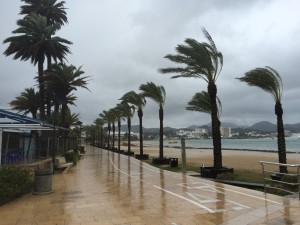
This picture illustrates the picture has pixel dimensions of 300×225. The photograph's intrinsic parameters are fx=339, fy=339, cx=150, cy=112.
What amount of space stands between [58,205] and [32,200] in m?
1.36

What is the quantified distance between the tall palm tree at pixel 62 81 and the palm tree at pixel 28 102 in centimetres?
1124

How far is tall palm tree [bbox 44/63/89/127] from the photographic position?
1377 inches

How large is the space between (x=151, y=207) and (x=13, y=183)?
190 inches

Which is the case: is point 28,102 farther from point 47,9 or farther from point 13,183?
point 13,183

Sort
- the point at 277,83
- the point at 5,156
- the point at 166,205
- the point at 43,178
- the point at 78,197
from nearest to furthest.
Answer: the point at 166,205 < the point at 78,197 < the point at 43,178 < the point at 277,83 < the point at 5,156

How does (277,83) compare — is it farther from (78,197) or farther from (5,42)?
(5,42)

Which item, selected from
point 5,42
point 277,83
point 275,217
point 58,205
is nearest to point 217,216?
point 275,217

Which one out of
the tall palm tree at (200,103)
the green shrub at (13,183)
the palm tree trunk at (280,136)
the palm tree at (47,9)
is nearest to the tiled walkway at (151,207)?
the green shrub at (13,183)

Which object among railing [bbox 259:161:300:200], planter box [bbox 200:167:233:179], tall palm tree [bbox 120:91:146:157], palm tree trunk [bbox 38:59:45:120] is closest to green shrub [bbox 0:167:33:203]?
railing [bbox 259:161:300:200]

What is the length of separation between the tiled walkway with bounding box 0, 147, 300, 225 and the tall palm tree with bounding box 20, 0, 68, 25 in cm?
3659

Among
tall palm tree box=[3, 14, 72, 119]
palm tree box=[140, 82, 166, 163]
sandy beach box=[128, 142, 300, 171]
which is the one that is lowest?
sandy beach box=[128, 142, 300, 171]

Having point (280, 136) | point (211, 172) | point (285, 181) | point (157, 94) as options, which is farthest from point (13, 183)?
point (157, 94)

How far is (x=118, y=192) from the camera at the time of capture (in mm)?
12023

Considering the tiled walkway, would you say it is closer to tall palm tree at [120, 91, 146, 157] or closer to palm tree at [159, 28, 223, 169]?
palm tree at [159, 28, 223, 169]
